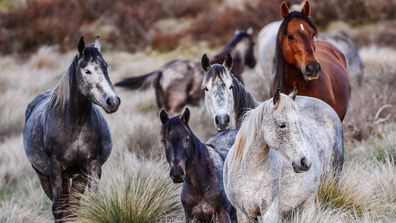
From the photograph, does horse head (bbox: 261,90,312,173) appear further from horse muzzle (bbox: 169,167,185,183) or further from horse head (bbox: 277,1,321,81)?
horse head (bbox: 277,1,321,81)

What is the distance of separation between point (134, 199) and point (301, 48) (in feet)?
6.29

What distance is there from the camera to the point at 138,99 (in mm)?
12594

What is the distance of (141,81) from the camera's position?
10.6 meters

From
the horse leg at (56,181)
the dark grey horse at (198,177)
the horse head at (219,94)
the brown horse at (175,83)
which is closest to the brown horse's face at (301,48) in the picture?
the horse head at (219,94)

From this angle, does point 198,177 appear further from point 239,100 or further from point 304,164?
point 304,164

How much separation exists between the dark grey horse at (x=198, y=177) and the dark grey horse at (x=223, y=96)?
0.37 meters

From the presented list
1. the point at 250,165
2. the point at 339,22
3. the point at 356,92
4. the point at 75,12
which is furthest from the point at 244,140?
the point at 75,12

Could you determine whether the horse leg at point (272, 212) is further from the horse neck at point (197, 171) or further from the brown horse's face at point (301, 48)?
the brown horse's face at point (301, 48)

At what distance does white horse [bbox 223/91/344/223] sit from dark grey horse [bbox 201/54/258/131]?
0.66 m

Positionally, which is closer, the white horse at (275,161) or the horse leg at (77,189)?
the white horse at (275,161)

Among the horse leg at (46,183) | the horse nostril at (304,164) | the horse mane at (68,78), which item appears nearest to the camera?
the horse nostril at (304,164)

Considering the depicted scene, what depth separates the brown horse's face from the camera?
625cm

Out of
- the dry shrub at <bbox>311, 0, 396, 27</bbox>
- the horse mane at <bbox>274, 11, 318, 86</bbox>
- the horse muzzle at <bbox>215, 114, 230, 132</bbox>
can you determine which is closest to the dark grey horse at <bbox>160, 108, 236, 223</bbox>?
the horse muzzle at <bbox>215, 114, 230, 132</bbox>

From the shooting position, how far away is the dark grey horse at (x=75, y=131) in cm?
588
